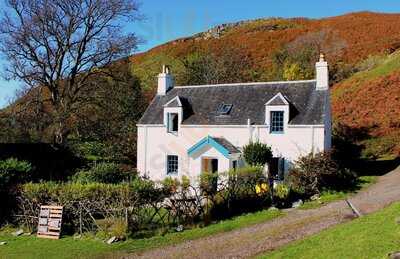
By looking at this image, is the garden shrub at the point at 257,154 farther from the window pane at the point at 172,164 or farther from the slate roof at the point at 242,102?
the window pane at the point at 172,164

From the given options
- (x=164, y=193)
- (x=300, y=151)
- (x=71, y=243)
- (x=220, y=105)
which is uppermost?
(x=220, y=105)

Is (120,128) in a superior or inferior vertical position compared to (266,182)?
superior

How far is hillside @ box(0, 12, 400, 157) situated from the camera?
42469 mm

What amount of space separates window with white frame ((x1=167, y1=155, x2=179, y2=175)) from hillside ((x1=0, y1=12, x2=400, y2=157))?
34.5ft

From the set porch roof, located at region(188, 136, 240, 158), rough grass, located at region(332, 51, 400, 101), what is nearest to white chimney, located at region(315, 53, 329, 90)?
porch roof, located at region(188, 136, 240, 158)

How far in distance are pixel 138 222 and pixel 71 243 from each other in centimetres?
271

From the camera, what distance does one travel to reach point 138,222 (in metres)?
19.2

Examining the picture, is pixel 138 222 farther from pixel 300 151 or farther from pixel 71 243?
pixel 300 151

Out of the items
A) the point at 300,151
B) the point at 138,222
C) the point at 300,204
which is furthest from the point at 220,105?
the point at 138,222

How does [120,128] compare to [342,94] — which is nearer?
[120,128]

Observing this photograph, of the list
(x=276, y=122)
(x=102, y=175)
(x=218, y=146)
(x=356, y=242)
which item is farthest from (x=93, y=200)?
(x=276, y=122)

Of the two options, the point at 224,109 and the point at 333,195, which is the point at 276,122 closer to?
the point at 224,109

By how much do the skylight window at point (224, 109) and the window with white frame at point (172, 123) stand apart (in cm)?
299

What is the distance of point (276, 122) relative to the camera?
27953 millimetres
